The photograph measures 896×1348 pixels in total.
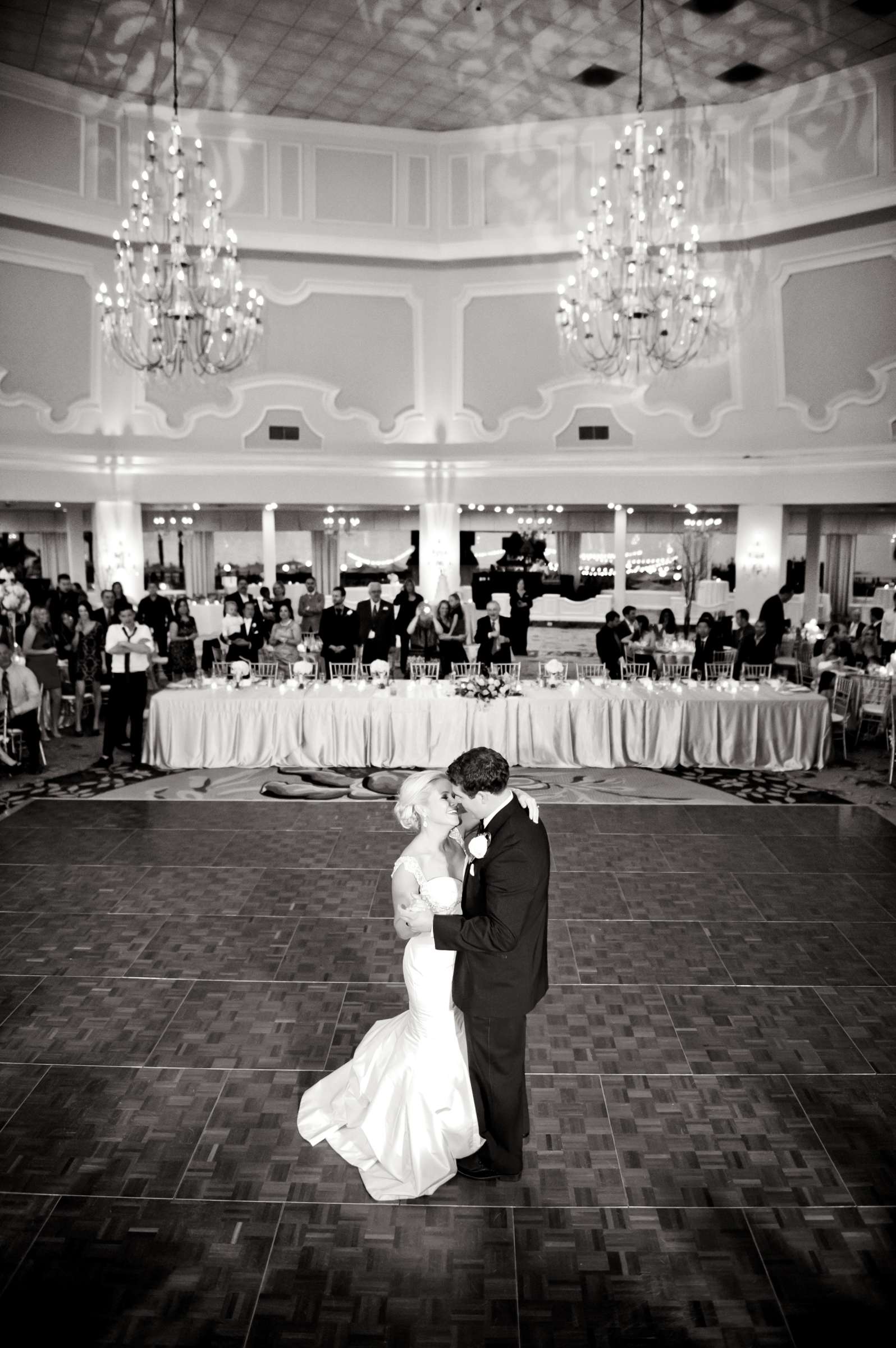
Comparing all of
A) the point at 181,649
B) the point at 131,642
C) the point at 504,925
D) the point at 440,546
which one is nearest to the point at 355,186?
the point at 440,546

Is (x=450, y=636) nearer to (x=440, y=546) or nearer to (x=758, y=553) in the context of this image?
(x=440, y=546)

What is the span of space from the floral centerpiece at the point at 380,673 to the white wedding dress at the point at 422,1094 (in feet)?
19.8

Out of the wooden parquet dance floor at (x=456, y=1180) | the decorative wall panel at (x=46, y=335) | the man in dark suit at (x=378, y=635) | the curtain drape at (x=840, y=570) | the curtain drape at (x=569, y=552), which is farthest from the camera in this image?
the curtain drape at (x=569, y=552)

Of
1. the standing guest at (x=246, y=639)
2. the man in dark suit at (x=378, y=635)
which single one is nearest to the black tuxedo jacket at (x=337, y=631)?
the man in dark suit at (x=378, y=635)

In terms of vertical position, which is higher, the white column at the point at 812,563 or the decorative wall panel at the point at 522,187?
the decorative wall panel at the point at 522,187

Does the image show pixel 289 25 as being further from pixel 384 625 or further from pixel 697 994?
pixel 697 994

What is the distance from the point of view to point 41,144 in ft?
41.5

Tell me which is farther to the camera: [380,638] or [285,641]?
[380,638]

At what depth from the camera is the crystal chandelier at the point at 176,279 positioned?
349 inches

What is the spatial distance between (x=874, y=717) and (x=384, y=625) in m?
5.62

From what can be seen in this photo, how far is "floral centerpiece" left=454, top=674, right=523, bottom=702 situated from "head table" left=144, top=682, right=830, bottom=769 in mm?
87

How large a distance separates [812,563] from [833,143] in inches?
242

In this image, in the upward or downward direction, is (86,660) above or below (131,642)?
below

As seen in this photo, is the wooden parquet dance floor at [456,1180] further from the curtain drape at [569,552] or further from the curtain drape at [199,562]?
the curtain drape at [569,552]
